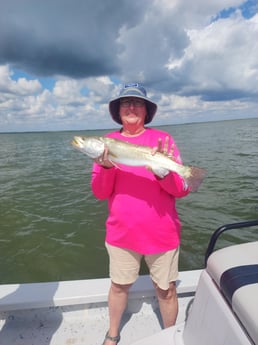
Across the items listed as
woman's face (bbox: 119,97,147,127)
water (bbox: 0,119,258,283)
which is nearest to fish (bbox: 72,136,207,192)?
woman's face (bbox: 119,97,147,127)

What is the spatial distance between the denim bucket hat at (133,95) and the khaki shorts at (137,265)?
4.85 feet

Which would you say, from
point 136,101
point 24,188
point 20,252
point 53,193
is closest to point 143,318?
point 136,101

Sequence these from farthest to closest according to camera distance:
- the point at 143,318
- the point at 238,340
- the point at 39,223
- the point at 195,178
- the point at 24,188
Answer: the point at 24,188 → the point at 39,223 → the point at 143,318 → the point at 195,178 → the point at 238,340

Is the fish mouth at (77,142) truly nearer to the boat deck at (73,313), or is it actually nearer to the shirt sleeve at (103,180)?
the shirt sleeve at (103,180)

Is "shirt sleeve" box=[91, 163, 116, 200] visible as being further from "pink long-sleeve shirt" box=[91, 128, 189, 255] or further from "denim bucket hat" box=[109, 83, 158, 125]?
"denim bucket hat" box=[109, 83, 158, 125]

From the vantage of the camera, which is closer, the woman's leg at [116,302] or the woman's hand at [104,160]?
the woman's hand at [104,160]

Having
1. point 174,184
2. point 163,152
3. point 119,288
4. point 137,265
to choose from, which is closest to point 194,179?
point 174,184

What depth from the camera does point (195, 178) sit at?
120 inches

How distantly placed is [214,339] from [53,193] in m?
13.3

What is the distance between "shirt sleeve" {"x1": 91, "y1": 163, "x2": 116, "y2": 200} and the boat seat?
4.14 ft

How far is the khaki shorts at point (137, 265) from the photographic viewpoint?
10.3ft

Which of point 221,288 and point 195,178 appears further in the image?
point 195,178

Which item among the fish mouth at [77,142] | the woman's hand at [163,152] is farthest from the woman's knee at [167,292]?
the fish mouth at [77,142]

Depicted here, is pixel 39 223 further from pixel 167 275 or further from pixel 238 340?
pixel 238 340
